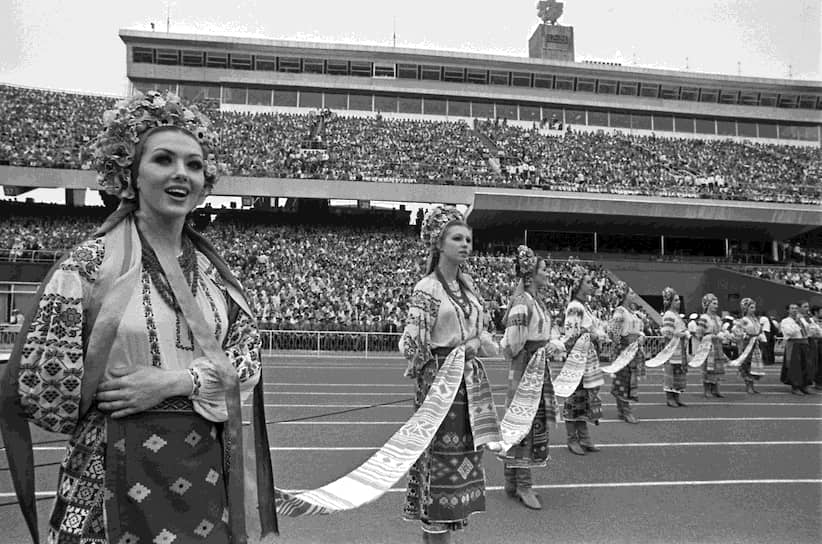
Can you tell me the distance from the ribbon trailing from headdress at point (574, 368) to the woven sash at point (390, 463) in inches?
132

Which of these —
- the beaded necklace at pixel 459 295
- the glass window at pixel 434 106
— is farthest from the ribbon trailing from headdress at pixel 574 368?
the glass window at pixel 434 106

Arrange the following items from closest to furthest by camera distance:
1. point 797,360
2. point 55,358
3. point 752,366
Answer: point 55,358 → point 752,366 → point 797,360

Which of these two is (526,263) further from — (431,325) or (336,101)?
(336,101)

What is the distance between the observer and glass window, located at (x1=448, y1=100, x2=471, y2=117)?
44250mm

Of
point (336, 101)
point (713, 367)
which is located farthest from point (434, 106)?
point (713, 367)

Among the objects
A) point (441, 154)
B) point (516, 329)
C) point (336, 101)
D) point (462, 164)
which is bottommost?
point (516, 329)

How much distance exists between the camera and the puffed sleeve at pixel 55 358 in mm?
2199

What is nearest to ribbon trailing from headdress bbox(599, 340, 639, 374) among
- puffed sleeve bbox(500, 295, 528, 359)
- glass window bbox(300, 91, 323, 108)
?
puffed sleeve bbox(500, 295, 528, 359)

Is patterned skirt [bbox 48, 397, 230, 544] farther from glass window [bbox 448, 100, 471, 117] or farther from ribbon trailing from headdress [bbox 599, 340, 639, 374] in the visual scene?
glass window [bbox 448, 100, 471, 117]

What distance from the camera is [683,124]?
157 feet

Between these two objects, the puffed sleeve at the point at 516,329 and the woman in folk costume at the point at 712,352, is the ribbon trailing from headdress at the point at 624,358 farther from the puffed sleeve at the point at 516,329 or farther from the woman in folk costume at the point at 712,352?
the puffed sleeve at the point at 516,329

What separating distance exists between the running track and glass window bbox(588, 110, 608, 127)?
1404 inches

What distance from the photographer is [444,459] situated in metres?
4.64

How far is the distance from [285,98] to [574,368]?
3818 cm
